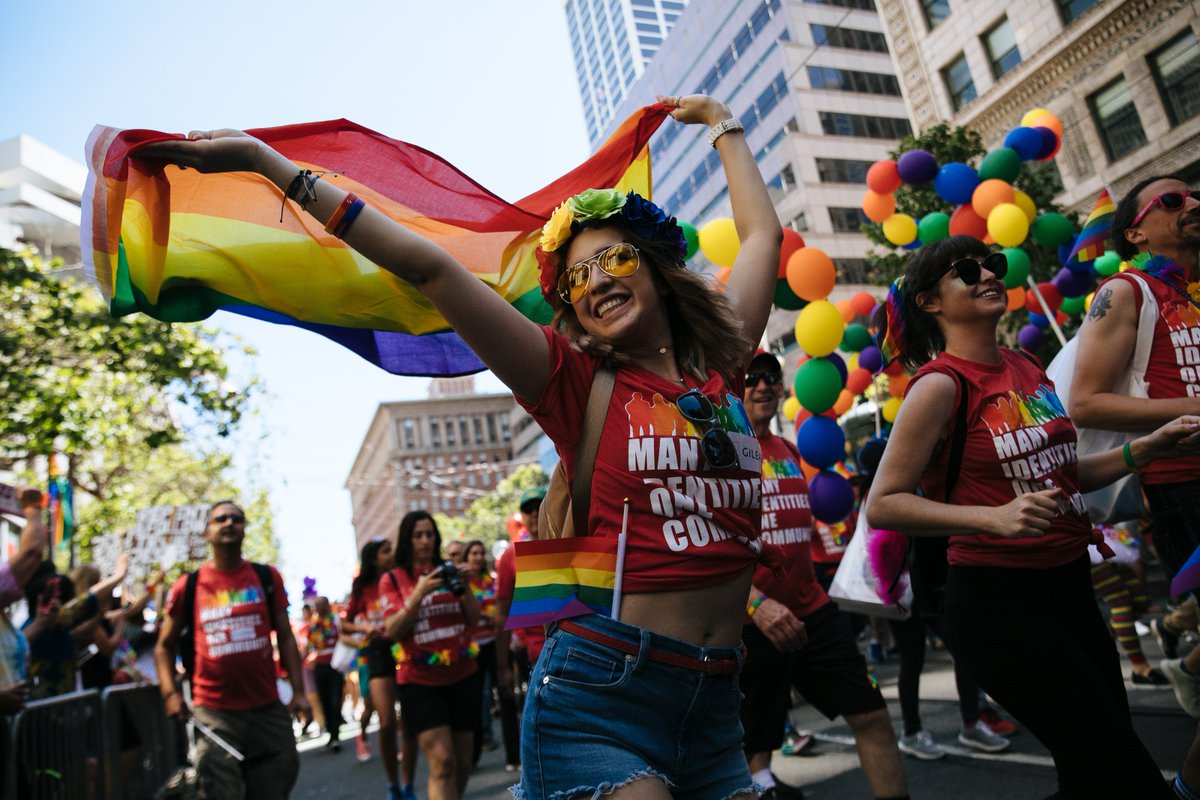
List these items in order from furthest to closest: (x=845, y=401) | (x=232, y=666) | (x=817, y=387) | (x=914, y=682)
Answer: (x=845, y=401)
(x=817, y=387)
(x=914, y=682)
(x=232, y=666)

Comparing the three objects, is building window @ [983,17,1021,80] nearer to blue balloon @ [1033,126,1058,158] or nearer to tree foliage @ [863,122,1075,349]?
tree foliage @ [863,122,1075,349]

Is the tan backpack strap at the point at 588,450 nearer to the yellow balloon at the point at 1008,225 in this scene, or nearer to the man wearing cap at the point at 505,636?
the man wearing cap at the point at 505,636

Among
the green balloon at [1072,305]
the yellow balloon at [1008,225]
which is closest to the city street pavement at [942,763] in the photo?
the green balloon at [1072,305]

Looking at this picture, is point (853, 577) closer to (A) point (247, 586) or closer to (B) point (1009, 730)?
(B) point (1009, 730)

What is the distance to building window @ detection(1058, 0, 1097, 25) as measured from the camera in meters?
20.0

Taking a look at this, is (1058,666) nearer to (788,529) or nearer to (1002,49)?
(788,529)

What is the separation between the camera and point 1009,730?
5785 mm

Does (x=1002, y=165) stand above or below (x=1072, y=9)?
below

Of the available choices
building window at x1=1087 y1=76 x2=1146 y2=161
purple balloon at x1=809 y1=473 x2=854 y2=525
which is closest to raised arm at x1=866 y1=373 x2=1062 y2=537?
purple balloon at x1=809 y1=473 x2=854 y2=525

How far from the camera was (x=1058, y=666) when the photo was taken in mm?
2498

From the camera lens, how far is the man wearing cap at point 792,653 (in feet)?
12.3

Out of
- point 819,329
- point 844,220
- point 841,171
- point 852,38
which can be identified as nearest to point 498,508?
point 844,220

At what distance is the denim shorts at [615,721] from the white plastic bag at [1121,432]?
2.09m

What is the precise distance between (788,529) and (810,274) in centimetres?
319
